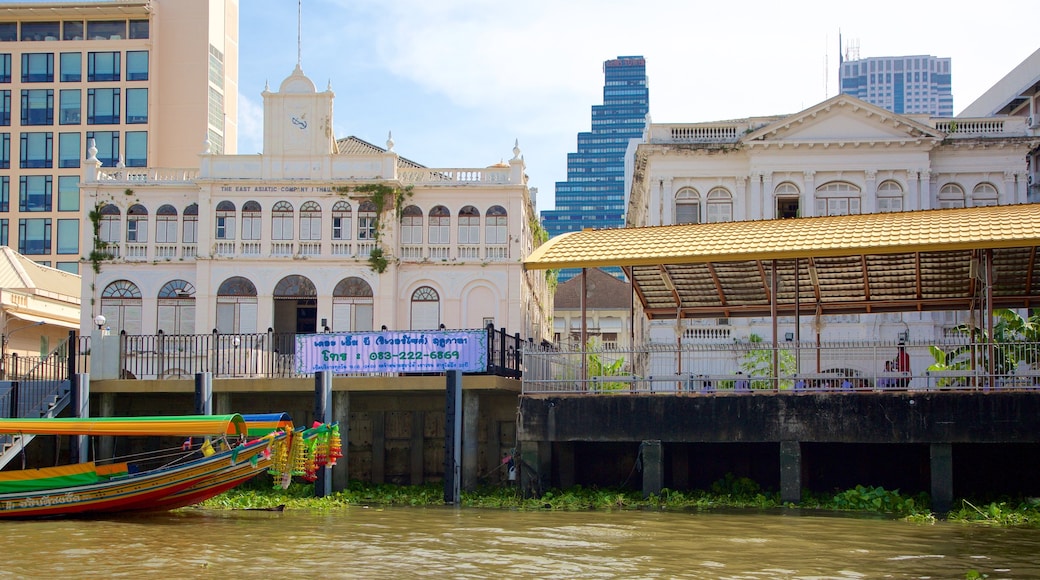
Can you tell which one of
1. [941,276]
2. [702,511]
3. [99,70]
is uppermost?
[99,70]

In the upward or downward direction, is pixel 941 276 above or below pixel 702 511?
above

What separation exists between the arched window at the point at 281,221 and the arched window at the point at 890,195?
21868mm

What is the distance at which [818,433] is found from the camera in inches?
1051

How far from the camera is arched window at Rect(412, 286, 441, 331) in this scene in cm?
4997

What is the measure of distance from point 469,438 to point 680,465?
4.87m

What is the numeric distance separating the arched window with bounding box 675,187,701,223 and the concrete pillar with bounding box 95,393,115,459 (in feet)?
74.1

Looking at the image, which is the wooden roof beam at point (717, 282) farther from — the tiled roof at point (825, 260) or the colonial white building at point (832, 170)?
the colonial white building at point (832, 170)

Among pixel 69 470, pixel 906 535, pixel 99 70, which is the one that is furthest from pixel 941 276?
pixel 99 70

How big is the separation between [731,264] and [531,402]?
606 cm

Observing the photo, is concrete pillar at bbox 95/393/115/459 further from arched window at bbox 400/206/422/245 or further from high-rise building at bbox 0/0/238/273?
high-rise building at bbox 0/0/238/273

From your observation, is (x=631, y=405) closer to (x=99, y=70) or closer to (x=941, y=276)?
(x=941, y=276)

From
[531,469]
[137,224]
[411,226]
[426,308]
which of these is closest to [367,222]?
[411,226]

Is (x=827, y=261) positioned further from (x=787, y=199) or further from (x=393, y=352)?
(x=787, y=199)

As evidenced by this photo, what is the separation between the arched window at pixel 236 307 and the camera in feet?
162
